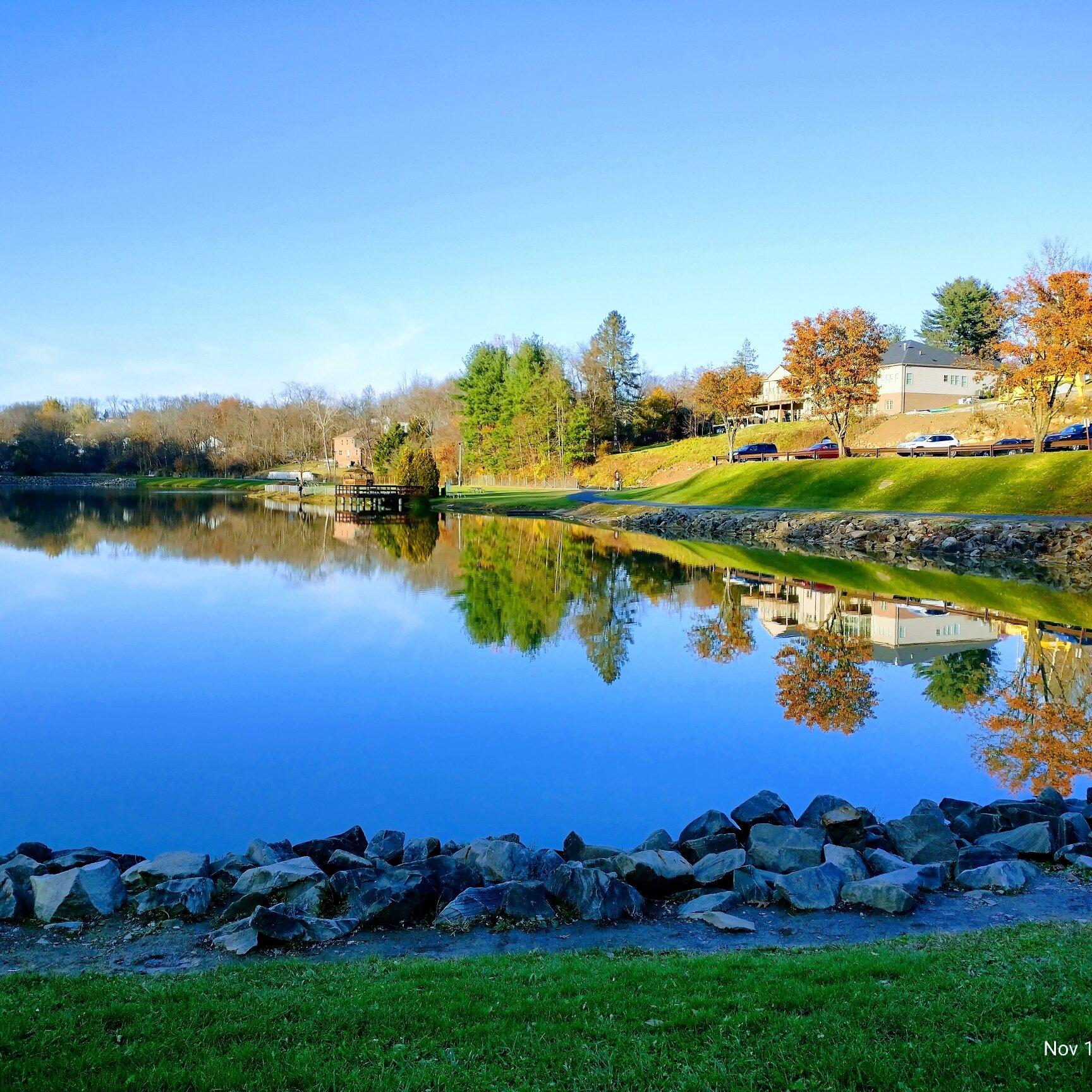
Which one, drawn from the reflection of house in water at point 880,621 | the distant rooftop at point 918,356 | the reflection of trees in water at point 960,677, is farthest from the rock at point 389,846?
the distant rooftop at point 918,356

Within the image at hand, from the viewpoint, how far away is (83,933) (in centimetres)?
664

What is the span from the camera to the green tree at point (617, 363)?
8094cm

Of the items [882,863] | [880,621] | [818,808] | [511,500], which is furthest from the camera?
[511,500]

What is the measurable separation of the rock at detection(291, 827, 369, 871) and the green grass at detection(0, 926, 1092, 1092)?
2.57 metres

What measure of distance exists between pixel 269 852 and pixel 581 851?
291cm

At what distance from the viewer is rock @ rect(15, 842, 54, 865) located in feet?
26.8

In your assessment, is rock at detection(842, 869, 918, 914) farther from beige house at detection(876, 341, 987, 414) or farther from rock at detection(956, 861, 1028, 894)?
beige house at detection(876, 341, 987, 414)

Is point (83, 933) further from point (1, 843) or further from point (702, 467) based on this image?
point (702, 467)

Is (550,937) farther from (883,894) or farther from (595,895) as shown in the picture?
(883,894)

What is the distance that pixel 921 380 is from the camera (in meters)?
69.2

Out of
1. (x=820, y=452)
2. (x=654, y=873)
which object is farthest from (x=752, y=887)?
(x=820, y=452)

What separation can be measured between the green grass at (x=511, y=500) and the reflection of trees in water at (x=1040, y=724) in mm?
42584

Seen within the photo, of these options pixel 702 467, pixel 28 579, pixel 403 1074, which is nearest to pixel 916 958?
pixel 403 1074

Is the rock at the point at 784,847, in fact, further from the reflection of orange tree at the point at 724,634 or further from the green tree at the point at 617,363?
the green tree at the point at 617,363
